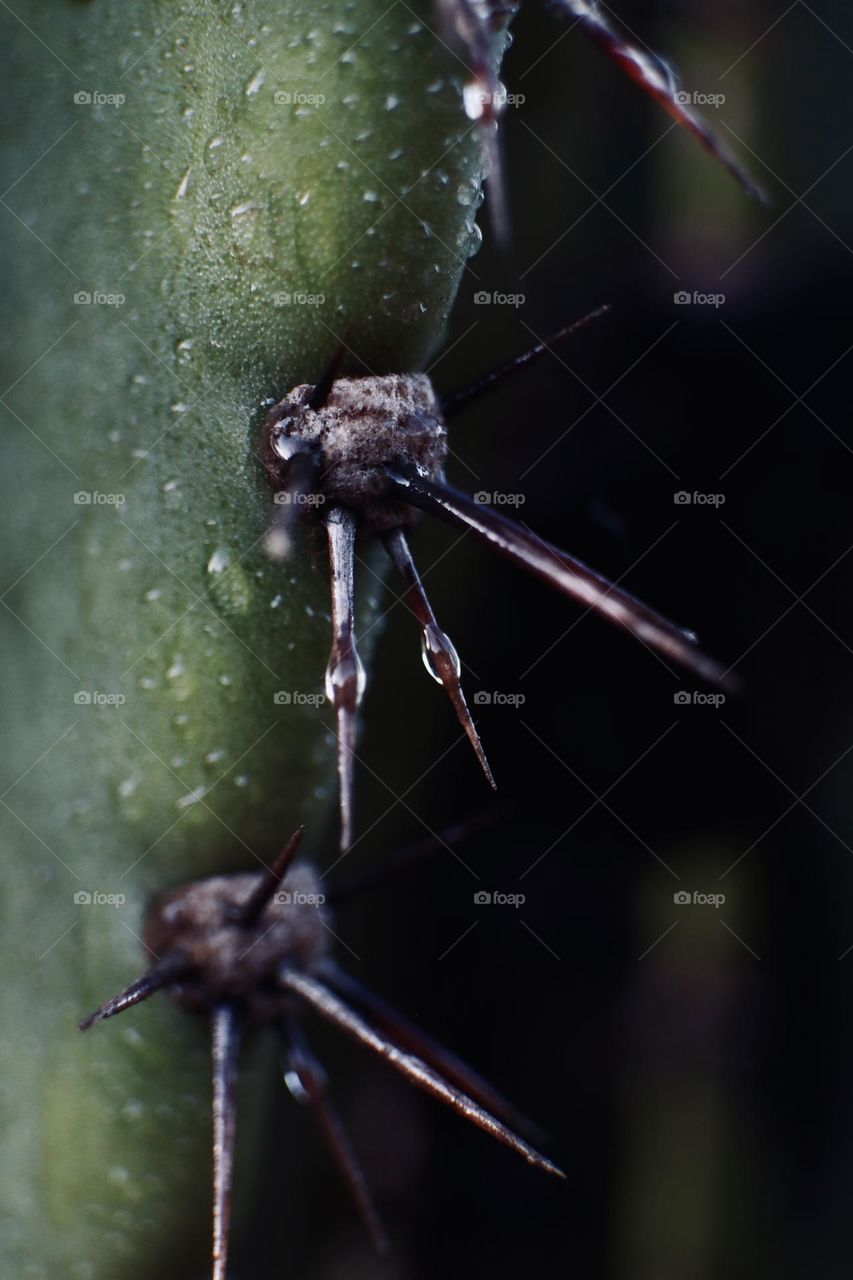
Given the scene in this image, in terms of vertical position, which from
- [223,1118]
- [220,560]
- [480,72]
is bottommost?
[223,1118]

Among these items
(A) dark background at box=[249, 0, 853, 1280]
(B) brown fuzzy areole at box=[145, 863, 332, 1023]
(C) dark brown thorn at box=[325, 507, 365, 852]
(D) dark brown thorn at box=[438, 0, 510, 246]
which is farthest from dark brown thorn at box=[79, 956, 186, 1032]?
(D) dark brown thorn at box=[438, 0, 510, 246]

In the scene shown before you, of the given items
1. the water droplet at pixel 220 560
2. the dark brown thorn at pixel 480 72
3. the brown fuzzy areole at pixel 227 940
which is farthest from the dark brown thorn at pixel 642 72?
the brown fuzzy areole at pixel 227 940

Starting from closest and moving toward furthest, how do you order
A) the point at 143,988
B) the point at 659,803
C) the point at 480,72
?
the point at 480,72, the point at 143,988, the point at 659,803

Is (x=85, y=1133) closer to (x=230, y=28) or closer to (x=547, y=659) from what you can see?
(x=547, y=659)

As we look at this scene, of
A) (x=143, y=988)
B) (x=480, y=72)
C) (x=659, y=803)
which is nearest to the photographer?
(x=480, y=72)

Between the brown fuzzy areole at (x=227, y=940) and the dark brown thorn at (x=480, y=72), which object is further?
the brown fuzzy areole at (x=227, y=940)

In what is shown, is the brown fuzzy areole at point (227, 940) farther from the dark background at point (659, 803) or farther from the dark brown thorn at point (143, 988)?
the dark background at point (659, 803)

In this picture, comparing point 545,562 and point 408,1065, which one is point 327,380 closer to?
point 545,562

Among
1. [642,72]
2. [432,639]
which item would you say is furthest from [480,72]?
[432,639]
